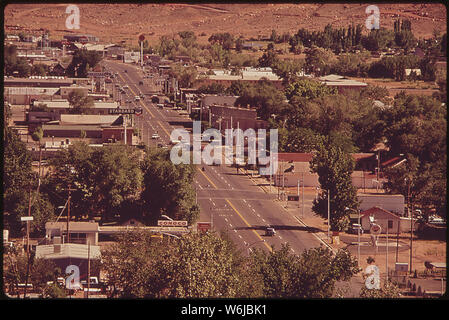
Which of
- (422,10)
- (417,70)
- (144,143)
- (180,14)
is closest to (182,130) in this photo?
(144,143)

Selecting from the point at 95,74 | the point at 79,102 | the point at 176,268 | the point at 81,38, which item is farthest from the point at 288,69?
the point at 176,268

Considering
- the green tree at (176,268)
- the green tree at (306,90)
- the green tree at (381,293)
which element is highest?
the green tree at (306,90)

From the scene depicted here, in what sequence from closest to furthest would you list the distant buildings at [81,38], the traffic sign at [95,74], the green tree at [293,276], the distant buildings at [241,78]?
the green tree at [293,276] → the distant buildings at [241,78] → the traffic sign at [95,74] → the distant buildings at [81,38]

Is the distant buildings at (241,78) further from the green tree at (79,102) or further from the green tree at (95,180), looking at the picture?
the green tree at (95,180)

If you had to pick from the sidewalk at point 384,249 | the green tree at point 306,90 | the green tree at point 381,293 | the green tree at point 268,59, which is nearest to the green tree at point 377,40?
the green tree at point 268,59

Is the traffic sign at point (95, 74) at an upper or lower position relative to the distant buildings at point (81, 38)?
lower

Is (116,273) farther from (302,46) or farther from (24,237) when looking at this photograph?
(302,46)
